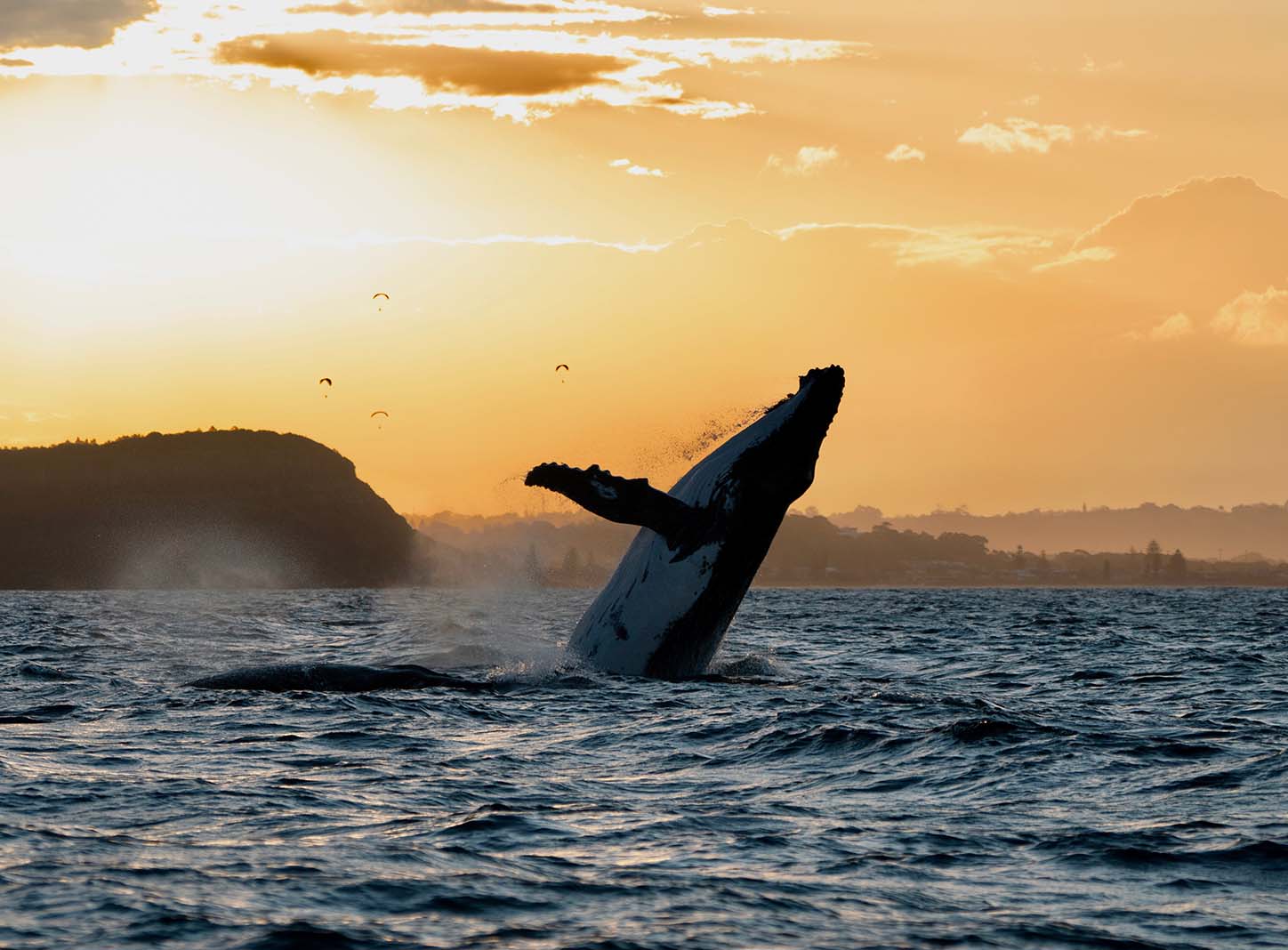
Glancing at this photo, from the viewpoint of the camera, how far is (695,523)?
16.7m

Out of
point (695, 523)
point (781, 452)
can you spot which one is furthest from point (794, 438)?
point (695, 523)

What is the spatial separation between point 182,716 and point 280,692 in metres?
2.33

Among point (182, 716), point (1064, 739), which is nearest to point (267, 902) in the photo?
point (182, 716)

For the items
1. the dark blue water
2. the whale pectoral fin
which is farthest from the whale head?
the dark blue water

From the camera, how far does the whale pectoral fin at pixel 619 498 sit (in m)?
15.6

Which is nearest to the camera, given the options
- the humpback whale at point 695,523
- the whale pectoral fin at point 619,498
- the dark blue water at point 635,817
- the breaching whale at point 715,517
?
the dark blue water at point 635,817

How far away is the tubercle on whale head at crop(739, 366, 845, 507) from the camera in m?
16.6

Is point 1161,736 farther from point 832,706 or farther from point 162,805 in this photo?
point 162,805

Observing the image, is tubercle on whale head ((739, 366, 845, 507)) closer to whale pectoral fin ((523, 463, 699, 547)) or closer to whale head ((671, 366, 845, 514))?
whale head ((671, 366, 845, 514))

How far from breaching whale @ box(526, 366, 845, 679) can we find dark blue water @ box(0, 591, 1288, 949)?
0.89 meters

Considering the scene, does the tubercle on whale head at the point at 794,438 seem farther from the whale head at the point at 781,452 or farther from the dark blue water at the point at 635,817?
the dark blue water at the point at 635,817

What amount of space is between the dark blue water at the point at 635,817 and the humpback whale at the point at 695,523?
66 cm

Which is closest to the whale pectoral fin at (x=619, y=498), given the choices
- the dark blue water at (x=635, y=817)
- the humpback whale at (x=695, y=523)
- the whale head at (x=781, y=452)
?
the humpback whale at (x=695, y=523)

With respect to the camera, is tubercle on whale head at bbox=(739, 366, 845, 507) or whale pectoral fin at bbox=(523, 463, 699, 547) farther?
tubercle on whale head at bbox=(739, 366, 845, 507)
